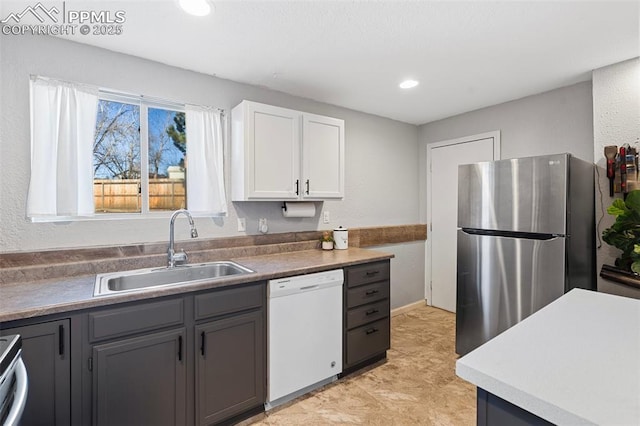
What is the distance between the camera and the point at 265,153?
243 cm

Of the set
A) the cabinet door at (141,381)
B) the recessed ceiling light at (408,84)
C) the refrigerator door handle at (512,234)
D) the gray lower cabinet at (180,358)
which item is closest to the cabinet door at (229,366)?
the gray lower cabinet at (180,358)

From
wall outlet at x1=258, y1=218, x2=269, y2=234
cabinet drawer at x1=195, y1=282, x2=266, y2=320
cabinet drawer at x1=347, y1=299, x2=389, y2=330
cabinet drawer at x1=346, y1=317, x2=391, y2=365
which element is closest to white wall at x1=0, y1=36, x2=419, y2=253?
wall outlet at x1=258, y1=218, x2=269, y2=234

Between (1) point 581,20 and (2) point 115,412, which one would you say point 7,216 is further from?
(1) point 581,20

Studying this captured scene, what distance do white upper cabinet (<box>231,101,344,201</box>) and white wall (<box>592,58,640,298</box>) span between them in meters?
1.99

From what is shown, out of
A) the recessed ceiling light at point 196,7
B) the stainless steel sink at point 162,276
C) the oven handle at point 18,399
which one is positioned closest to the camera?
the oven handle at point 18,399

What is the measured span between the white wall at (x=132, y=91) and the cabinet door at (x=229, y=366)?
2.84ft

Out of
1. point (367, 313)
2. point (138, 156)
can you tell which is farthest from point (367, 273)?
point (138, 156)

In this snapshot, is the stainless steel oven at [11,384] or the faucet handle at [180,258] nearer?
the stainless steel oven at [11,384]

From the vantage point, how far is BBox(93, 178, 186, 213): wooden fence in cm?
215

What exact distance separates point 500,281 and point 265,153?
81.9 inches

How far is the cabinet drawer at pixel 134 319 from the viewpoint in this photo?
1.47 m

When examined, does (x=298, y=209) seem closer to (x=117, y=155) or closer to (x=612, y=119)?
(x=117, y=155)

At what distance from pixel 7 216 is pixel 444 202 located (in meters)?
3.87

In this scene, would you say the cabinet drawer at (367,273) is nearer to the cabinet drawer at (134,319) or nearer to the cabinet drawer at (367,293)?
the cabinet drawer at (367,293)
